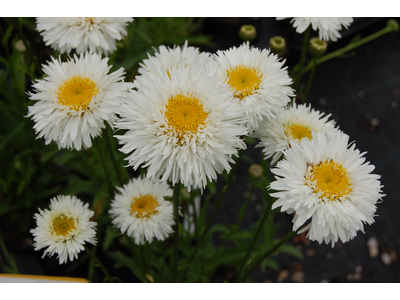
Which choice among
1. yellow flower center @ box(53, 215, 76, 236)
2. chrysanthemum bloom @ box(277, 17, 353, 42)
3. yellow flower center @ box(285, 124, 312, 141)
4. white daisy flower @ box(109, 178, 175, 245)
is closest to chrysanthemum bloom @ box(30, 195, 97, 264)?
yellow flower center @ box(53, 215, 76, 236)

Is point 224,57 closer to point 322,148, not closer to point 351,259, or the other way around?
point 322,148

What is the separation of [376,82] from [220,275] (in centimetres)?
208

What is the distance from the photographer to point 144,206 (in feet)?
3.94

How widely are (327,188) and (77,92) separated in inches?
28.7

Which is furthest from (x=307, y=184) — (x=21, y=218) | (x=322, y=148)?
(x=21, y=218)

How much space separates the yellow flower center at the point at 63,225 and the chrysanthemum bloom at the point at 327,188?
59 cm

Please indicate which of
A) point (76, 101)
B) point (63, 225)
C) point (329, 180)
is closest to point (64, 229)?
point (63, 225)

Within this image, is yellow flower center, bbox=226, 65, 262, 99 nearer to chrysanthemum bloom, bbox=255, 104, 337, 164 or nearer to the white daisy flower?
chrysanthemum bloom, bbox=255, 104, 337, 164

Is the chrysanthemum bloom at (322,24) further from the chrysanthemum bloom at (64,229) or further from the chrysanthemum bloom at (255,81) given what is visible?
the chrysanthemum bloom at (64,229)

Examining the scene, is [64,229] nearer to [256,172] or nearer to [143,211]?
[143,211]

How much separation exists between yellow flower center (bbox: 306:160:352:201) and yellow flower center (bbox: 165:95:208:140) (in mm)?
298

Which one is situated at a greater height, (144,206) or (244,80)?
(244,80)

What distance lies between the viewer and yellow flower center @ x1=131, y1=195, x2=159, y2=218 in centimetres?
117

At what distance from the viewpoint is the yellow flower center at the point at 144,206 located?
3.82ft
